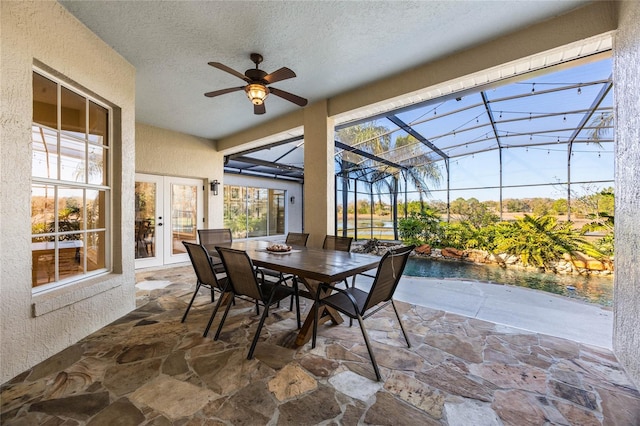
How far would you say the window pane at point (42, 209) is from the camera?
2.17m

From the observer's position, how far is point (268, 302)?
2230 millimetres

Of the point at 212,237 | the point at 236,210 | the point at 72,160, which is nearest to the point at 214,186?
the point at 212,237

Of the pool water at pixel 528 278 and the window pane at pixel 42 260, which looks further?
the pool water at pixel 528 278

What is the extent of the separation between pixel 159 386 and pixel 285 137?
4.45m

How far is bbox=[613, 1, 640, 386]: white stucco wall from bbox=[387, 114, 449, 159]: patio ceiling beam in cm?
247

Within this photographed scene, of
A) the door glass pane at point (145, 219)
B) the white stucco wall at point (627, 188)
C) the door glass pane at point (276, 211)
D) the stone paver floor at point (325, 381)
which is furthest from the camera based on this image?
the door glass pane at point (276, 211)

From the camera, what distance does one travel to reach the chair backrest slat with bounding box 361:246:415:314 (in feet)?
6.17

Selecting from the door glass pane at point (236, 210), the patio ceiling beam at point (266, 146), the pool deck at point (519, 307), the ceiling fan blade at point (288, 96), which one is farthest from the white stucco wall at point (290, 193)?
the pool deck at point (519, 307)

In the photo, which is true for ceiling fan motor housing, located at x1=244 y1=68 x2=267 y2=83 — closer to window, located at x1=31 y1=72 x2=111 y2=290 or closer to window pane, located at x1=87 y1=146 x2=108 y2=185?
window, located at x1=31 y1=72 x2=111 y2=290

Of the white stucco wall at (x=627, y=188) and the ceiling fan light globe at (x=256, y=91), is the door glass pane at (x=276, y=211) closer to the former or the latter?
the ceiling fan light globe at (x=256, y=91)

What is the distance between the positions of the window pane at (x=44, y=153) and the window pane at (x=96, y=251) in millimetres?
742

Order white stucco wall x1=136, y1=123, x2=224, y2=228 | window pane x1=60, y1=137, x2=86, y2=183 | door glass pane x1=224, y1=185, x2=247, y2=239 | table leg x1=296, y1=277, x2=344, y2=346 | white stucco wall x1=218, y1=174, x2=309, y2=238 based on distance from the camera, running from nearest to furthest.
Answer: table leg x1=296, y1=277, x2=344, y2=346, window pane x1=60, y1=137, x2=86, y2=183, white stucco wall x1=136, y1=123, x2=224, y2=228, door glass pane x1=224, y1=185, x2=247, y2=239, white stucco wall x1=218, y1=174, x2=309, y2=238

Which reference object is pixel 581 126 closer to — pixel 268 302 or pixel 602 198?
pixel 602 198

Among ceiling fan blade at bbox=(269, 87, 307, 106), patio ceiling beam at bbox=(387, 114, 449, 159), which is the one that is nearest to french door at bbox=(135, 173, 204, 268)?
ceiling fan blade at bbox=(269, 87, 307, 106)
